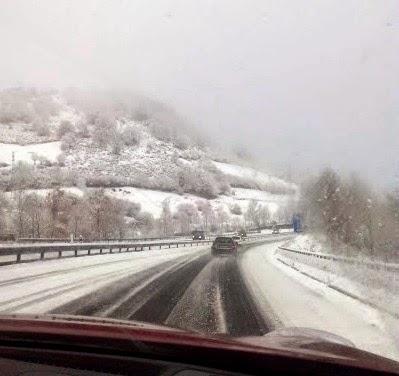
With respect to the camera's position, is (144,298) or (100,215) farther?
(100,215)

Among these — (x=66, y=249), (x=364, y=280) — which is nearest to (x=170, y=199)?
(x=66, y=249)

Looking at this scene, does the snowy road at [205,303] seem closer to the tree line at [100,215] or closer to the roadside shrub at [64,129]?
the tree line at [100,215]

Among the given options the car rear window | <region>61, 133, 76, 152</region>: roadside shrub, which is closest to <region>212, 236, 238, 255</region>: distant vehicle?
the car rear window

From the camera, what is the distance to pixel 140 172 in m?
81.6

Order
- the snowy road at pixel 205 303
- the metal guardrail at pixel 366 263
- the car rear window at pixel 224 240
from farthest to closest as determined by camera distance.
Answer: the car rear window at pixel 224 240
the metal guardrail at pixel 366 263
the snowy road at pixel 205 303

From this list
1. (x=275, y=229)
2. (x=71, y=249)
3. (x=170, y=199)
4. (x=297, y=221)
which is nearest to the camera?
(x=71, y=249)

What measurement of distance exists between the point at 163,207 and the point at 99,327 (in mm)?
71913

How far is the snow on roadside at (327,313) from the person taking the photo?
318 inches

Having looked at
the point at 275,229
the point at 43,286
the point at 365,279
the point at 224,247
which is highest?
the point at 275,229

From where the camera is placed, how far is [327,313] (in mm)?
10922

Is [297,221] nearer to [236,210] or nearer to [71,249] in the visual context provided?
[71,249]

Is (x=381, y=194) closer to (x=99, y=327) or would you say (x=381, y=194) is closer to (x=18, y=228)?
(x=99, y=327)

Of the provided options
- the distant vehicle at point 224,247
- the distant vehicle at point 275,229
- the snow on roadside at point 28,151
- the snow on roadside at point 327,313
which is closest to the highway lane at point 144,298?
the snow on roadside at point 327,313

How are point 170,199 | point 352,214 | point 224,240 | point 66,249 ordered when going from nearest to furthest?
1. point 66,249
2. point 352,214
3. point 224,240
4. point 170,199
